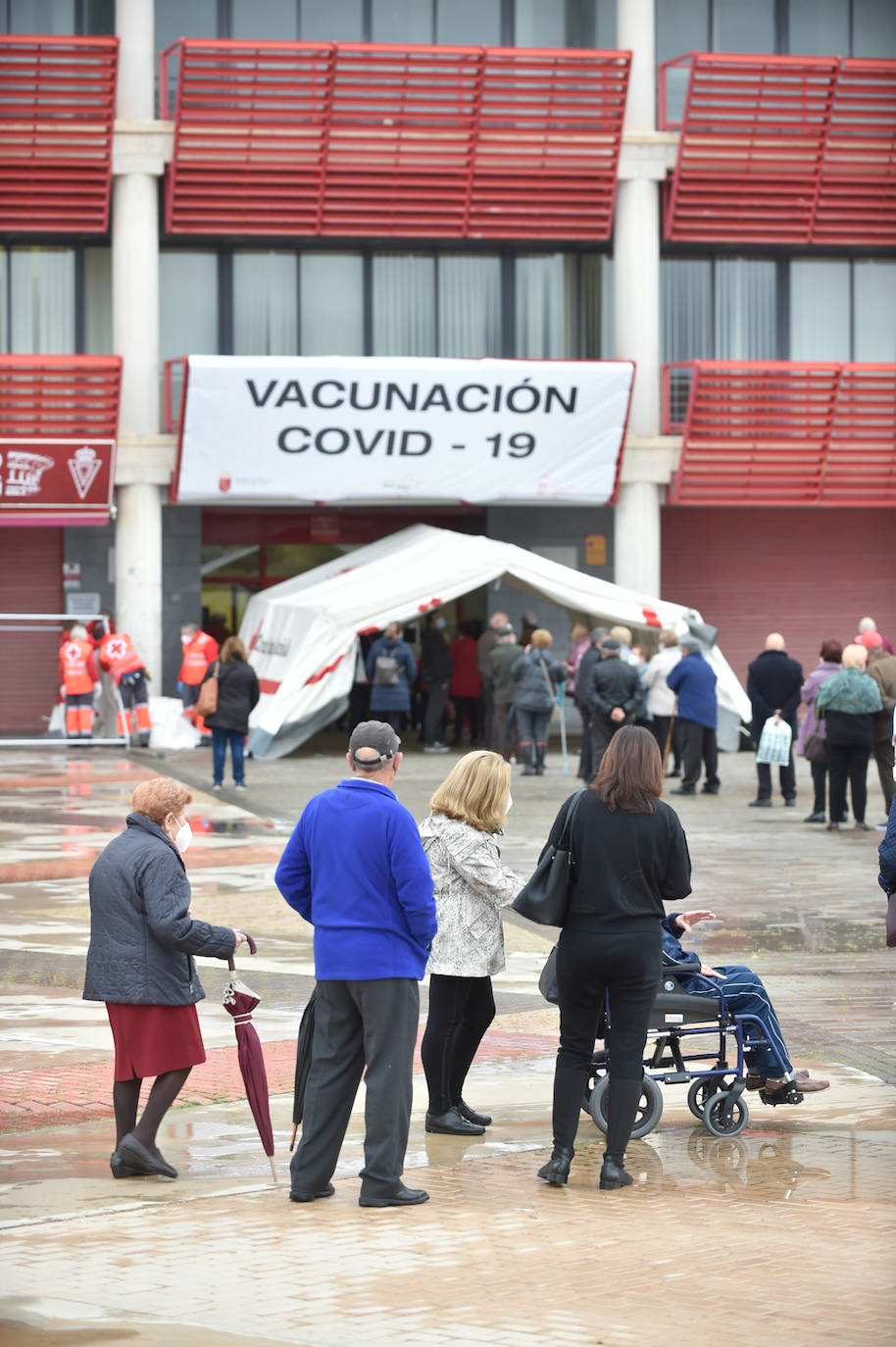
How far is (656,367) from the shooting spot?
3014 cm

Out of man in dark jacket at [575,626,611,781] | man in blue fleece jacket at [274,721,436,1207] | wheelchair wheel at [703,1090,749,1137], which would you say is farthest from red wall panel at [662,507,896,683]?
man in blue fleece jacket at [274,721,436,1207]

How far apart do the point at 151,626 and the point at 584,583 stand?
7.21 m

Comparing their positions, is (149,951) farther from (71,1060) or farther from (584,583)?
(584,583)

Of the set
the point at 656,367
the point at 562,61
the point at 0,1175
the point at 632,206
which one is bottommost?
the point at 0,1175

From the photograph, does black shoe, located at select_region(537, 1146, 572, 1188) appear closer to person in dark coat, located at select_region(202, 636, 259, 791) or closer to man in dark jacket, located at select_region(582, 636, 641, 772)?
man in dark jacket, located at select_region(582, 636, 641, 772)

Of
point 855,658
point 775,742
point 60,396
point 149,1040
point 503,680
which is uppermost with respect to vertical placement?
point 60,396

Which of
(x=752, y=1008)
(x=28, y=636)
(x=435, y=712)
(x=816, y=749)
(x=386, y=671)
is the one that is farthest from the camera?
(x=28, y=636)

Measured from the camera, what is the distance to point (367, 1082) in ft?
21.2

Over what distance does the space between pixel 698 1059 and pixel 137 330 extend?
74.9 ft

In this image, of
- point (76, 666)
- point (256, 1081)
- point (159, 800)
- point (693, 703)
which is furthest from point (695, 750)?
point (256, 1081)

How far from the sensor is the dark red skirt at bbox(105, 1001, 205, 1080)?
6848 millimetres

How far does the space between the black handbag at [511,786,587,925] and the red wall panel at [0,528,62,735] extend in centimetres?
2429

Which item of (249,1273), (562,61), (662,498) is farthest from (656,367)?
(249,1273)

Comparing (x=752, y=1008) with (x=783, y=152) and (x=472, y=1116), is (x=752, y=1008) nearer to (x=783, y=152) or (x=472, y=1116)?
(x=472, y=1116)
